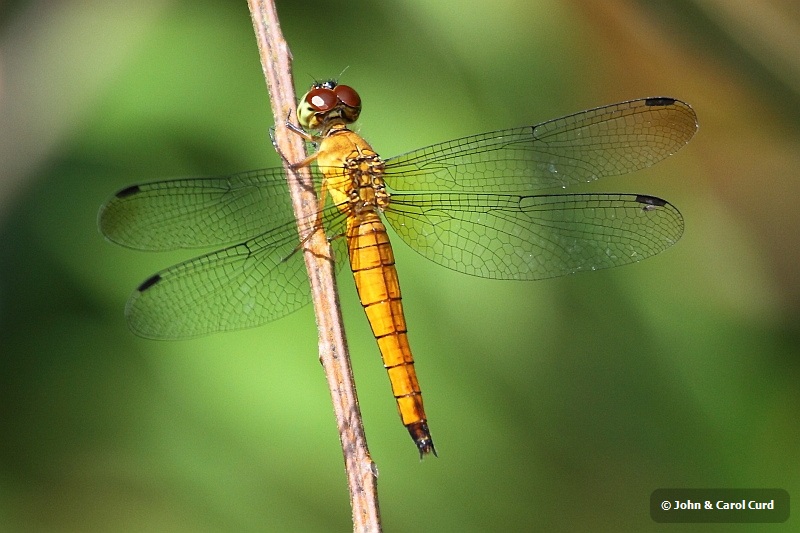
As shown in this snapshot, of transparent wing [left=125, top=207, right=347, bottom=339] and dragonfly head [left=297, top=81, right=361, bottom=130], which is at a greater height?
dragonfly head [left=297, top=81, right=361, bottom=130]

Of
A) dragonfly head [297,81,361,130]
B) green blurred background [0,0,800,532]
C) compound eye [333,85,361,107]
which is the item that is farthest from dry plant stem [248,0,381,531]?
green blurred background [0,0,800,532]

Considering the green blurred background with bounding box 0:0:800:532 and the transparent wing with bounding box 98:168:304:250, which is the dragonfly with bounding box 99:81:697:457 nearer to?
the transparent wing with bounding box 98:168:304:250

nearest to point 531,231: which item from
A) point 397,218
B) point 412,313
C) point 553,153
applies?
point 553,153

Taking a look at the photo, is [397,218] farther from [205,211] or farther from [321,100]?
[205,211]

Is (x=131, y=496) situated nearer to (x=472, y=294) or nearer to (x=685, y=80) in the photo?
(x=472, y=294)

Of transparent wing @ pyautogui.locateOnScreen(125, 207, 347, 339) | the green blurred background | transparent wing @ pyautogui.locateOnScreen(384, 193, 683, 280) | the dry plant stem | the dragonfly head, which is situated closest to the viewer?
the dry plant stem

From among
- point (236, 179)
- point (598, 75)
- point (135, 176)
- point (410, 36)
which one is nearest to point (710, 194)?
point (598, 75)
